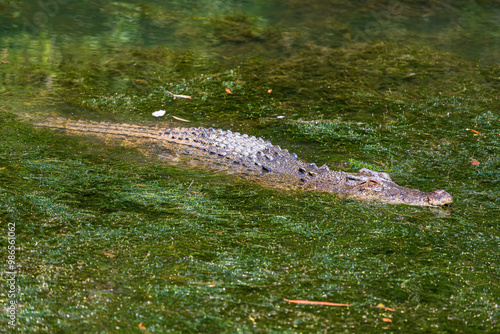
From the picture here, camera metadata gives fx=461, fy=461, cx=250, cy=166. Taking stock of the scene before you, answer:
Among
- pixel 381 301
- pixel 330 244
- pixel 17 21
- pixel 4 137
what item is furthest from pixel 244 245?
pixel 17 21

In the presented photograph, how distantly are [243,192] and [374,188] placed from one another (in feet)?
3.74

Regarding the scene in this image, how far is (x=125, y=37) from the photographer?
26.6 feet

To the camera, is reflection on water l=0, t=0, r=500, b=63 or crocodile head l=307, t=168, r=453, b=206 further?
reflection on water l=0, t=0, r=500, b=63

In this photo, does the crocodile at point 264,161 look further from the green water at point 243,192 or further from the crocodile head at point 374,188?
the green water at point 243,192

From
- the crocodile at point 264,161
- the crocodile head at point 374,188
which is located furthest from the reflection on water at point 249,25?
the crocodile head at point 374,188

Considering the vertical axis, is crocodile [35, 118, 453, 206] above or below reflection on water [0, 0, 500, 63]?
below

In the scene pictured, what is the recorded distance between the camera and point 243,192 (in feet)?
12.9

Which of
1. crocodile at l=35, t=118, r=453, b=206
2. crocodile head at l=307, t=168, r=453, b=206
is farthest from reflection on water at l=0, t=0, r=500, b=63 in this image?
crocodile head at l=307, t=168, r=453, b=206

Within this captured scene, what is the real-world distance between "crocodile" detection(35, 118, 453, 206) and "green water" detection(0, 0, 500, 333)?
135 mm

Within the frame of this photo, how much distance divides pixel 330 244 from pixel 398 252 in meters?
0.47

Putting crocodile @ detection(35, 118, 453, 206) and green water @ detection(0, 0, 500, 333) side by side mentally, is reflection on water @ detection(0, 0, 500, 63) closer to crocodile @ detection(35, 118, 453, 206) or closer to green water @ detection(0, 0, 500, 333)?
green water @ detection(0, 0, 500, 333)

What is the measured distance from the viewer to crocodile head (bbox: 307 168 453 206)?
12.4ft

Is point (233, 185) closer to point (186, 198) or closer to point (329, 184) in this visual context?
point (186, 198)

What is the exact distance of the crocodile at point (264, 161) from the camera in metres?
3.94
